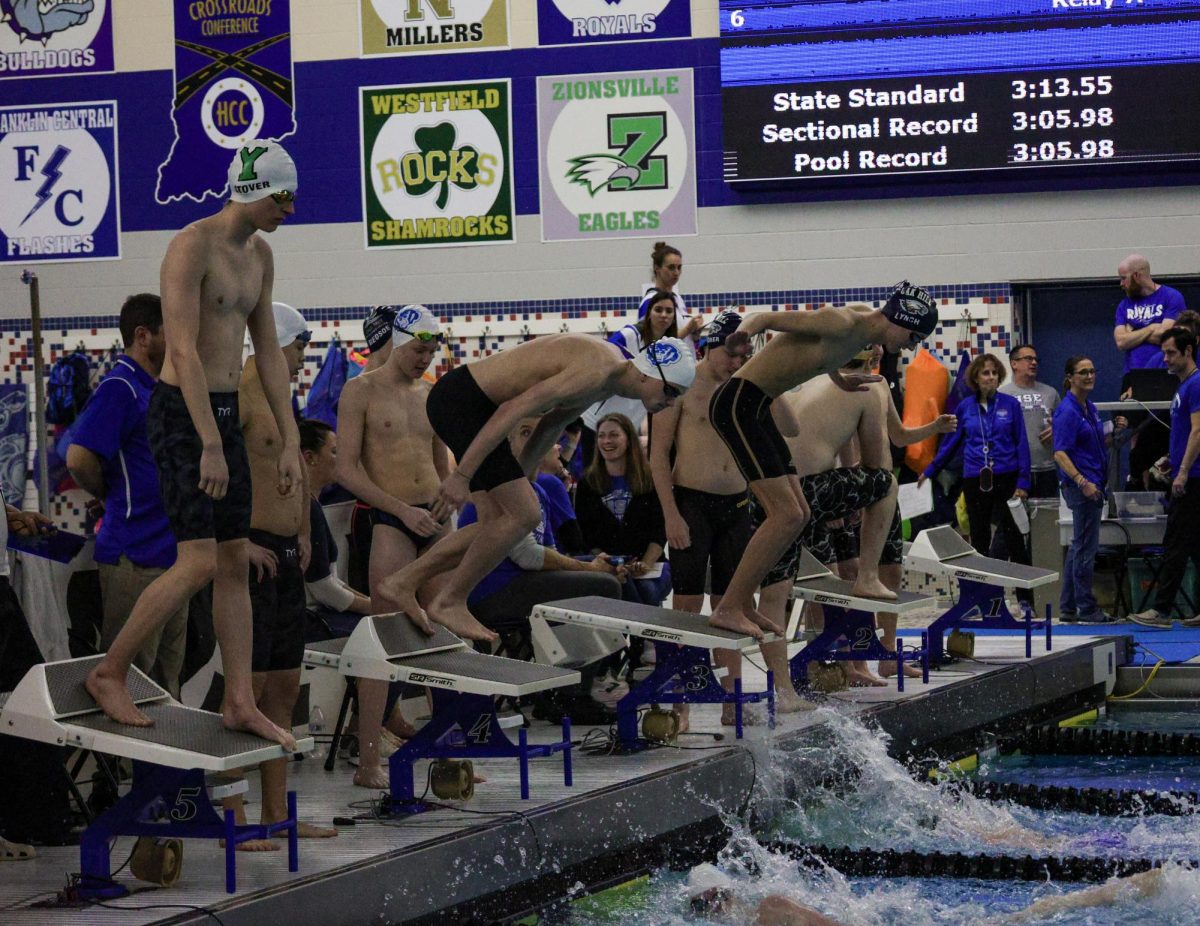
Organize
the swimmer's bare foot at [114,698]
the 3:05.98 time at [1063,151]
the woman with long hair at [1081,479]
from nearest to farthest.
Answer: the swimmer's bare foot at [114,698] < the woman with long hair at [1081,479] < the 3:05.98 time at [1063,151]

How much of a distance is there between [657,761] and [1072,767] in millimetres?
2719

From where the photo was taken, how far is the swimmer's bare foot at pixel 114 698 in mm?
4246

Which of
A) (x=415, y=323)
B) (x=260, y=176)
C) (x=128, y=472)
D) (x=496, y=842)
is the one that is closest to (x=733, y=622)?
(x=415, y=323)

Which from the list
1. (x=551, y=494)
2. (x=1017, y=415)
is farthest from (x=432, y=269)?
(x=551, y=494)

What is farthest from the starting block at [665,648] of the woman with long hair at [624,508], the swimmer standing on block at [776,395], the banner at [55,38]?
the banner at [55,38]

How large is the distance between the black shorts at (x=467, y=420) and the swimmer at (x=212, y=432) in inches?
55.1

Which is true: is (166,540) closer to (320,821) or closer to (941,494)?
(320,821)

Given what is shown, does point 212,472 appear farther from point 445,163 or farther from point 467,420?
point 445,163

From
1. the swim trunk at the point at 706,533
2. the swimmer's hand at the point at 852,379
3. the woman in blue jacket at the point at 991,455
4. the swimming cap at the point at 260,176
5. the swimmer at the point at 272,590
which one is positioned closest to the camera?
the swimming cap at the point at 260,176

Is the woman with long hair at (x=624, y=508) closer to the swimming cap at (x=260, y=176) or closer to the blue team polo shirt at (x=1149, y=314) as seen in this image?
the swimming cap at (x=260, y=176)

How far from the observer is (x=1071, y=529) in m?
11.1

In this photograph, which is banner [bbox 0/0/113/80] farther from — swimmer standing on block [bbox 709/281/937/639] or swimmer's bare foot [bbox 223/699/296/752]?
swimmer's bare foot [bbox 223/699/296/752]

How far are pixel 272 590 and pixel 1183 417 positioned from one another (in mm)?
7283

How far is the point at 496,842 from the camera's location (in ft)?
15.8
